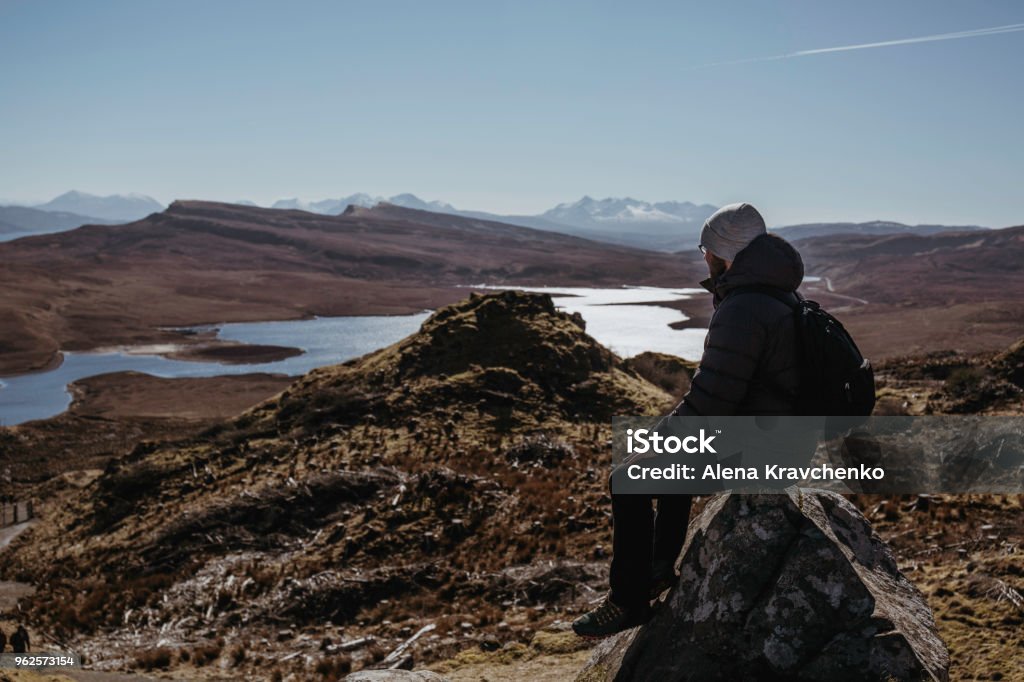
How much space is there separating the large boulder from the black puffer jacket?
69cm

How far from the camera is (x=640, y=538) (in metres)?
3.96

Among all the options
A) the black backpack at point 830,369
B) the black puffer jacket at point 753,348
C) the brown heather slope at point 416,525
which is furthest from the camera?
the brown heather slope at point 416,525

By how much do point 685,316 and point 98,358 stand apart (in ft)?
175

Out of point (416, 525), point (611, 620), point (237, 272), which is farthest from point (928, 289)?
point (611, 620)

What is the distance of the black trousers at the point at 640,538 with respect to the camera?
3.92m

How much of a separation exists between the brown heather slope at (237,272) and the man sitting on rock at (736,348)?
61.4m

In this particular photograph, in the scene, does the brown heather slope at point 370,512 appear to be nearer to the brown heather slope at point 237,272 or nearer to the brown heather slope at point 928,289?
the brown heather slope at point 928,289

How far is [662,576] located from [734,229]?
198 cm

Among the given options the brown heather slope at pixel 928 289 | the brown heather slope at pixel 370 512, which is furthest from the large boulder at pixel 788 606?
the brown heather slope at pixel 928 289

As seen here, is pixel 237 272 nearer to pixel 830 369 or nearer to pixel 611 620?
pixel 611 620

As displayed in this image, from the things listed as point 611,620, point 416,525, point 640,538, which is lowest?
point 416,525

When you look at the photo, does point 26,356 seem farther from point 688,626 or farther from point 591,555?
point 688,626

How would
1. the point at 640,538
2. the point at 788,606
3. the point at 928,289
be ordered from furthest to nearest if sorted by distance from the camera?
the point at 928,289 < the point at 640,538 < the point at 788,606

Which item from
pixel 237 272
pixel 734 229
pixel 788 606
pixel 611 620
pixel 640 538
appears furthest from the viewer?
pixel 237 272
